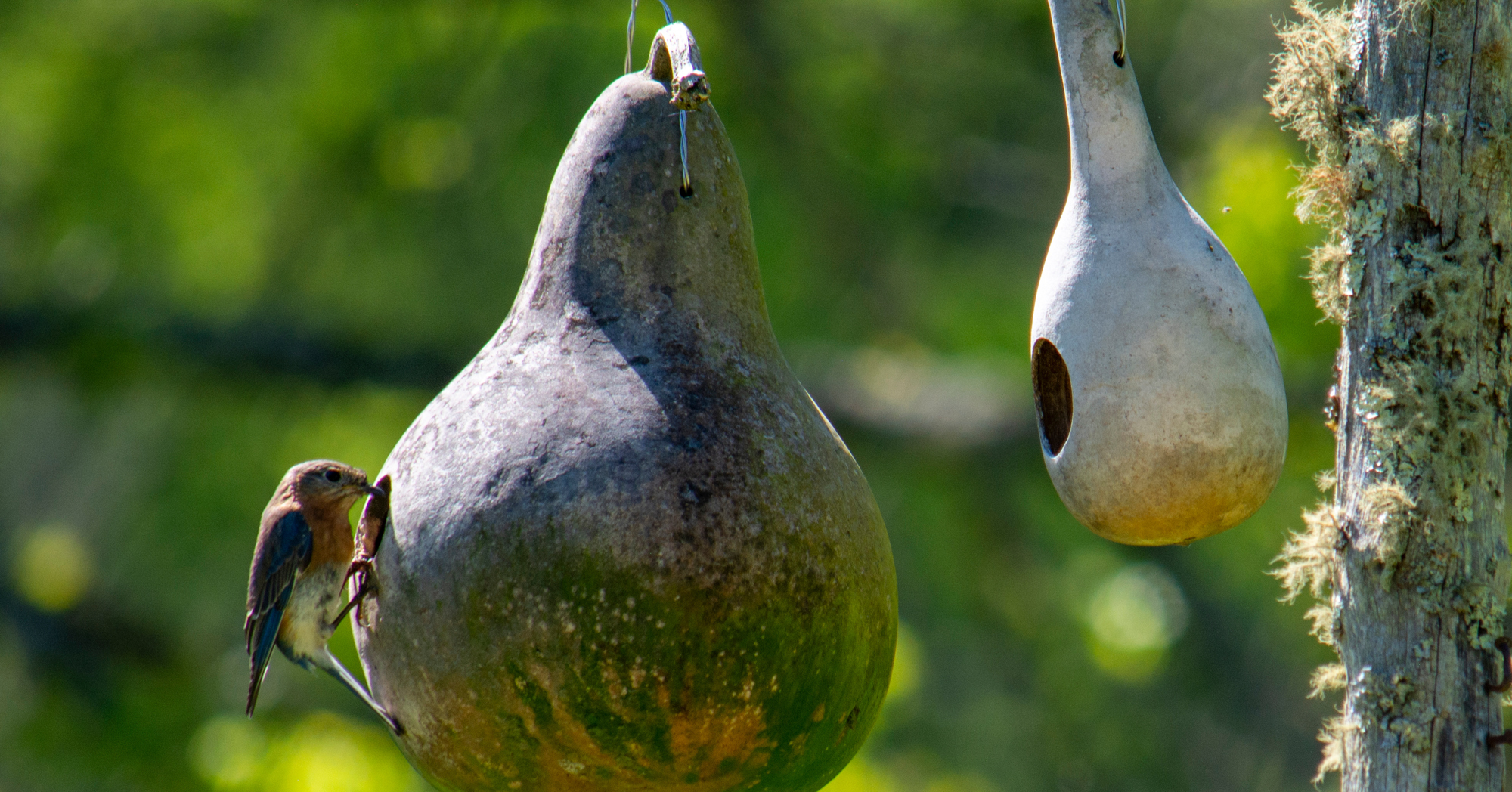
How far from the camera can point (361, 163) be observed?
26.8ft

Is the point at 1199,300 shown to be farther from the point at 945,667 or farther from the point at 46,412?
the point at 46,412

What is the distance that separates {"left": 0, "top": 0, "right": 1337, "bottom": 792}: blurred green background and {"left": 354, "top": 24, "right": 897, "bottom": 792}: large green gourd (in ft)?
14.1

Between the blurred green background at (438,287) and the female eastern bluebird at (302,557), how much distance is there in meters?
4.12

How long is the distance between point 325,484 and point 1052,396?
1330 mm

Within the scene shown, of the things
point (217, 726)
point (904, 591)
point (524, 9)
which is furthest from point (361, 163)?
point (904, 591)

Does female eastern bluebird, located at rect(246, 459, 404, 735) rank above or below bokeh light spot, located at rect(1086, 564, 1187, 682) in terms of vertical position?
above

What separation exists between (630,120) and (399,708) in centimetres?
103

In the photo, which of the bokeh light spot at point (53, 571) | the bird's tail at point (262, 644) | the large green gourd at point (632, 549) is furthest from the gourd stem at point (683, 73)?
the bokeh light spot at point (53, 571)

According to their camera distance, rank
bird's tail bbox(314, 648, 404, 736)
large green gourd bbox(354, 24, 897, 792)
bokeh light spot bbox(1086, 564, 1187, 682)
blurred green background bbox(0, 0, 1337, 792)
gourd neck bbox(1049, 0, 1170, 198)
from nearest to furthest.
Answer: large green gourd bbox(354, 24, 897, 792), bird's tail bbox(314, 648, 404, 736), gourd neck bbox(1049, 0, 1170, 198), blurred green background bbox(0, 0, 1337, 792), bokeh light spot bbox(1086, 564, 1187, 682)

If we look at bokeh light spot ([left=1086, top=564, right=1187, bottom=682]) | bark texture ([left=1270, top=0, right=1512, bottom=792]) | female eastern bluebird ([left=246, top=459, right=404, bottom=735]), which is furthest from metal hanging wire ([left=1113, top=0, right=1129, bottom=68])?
bokeh light spot ([left=1086, top=564, right=1187, bottom=682])

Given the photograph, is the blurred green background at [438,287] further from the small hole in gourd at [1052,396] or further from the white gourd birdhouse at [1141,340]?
the white gourd birdhouse at [1141,340]

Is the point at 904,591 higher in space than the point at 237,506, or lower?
lower

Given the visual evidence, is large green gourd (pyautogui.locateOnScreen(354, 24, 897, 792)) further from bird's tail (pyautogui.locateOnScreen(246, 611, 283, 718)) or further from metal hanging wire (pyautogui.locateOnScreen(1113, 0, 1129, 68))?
metal hanging wire (pyautogui.locateOnScreen(1113, 0, 1129, 68))

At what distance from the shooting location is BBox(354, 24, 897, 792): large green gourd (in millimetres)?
1901
